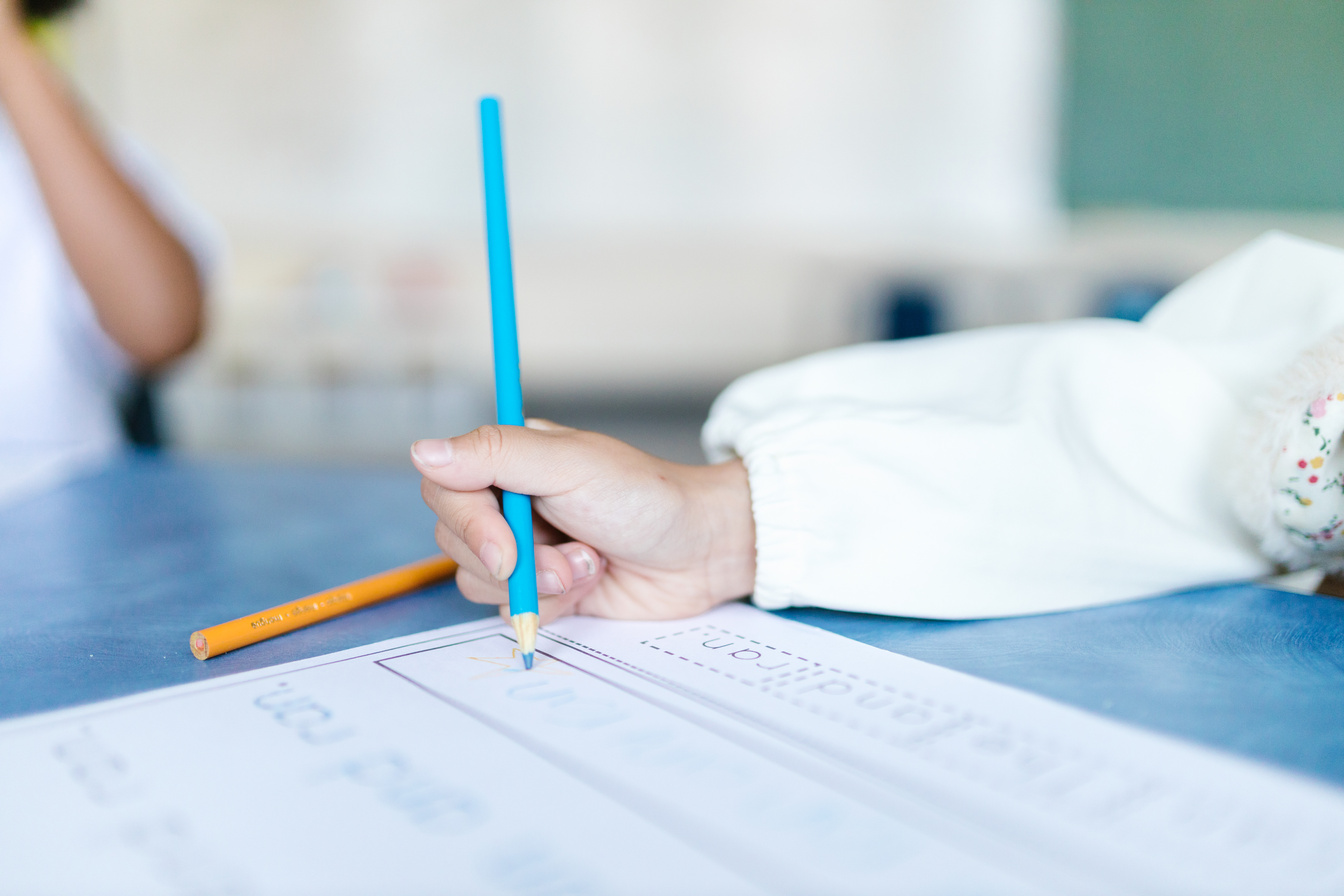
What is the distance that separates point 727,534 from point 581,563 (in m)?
0.07

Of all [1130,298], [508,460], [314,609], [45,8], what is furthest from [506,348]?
[1130,298]

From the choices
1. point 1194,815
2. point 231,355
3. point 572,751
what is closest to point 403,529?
point 572,751

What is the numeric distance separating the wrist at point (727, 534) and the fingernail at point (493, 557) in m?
0.11

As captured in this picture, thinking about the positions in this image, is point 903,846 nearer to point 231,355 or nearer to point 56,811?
point 56,811

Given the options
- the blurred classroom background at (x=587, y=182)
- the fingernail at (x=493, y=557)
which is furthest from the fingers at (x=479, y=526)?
the blurred classroom background at (x=587, y=182)

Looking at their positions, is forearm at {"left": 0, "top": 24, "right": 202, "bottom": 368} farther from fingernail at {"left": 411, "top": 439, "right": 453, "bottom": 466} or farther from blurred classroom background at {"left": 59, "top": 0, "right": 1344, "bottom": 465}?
blurred classroom background at {"left": 59, "top": 0, "right": 1344, "bottom": 465}

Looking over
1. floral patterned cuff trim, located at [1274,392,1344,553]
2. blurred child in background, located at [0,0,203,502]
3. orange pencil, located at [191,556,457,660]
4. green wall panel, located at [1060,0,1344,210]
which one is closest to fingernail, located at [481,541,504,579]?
orange pencil, located at [191,556,457,660]

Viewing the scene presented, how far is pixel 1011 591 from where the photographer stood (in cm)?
44

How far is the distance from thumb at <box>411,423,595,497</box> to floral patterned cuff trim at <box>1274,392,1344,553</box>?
30 cm

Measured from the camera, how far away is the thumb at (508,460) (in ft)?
1.18

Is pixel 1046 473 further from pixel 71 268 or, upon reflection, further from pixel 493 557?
pixel 71 268

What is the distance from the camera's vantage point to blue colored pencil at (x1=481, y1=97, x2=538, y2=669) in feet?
1.16

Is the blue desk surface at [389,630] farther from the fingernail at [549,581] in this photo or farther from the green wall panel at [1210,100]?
the green wall panel at [1210,100]

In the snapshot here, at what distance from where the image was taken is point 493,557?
358mm
